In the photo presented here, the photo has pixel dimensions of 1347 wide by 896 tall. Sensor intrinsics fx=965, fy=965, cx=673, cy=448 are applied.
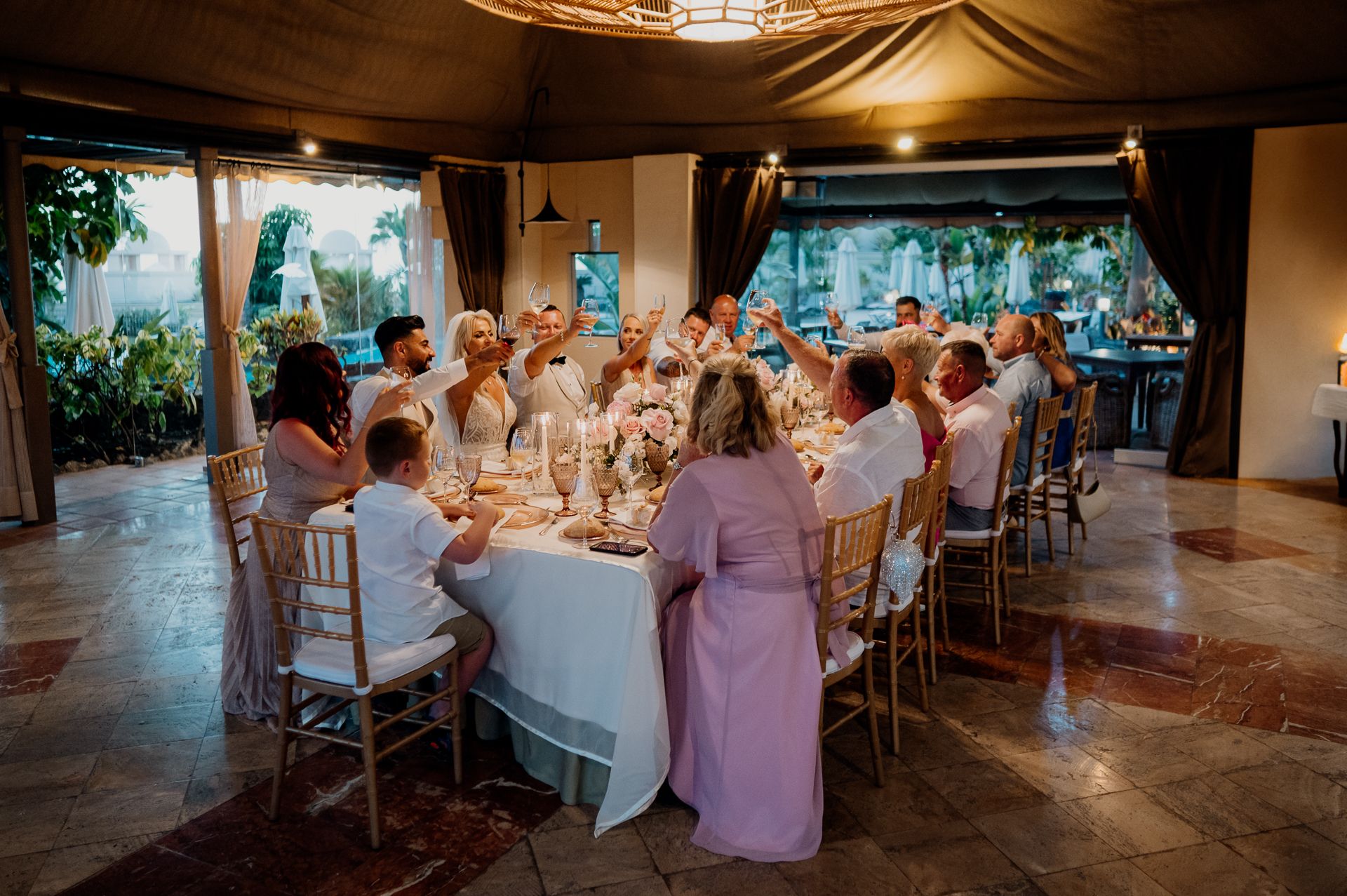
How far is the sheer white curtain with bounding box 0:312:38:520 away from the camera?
646 centimetres

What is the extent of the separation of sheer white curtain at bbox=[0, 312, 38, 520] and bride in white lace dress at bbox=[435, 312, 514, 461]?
12.2 ft

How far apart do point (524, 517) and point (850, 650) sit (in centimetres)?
120

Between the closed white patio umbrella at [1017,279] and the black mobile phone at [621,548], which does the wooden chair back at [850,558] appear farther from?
the closed white patio umbrella at [1017,279]

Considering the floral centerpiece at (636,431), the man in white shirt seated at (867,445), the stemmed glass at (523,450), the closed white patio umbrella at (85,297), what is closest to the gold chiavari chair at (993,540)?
the man in white shirt seated at (867,445)

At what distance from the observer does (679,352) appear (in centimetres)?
531

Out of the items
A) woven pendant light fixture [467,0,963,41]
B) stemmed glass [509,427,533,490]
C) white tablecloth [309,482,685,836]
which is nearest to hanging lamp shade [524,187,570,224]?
woven pendant light fixture [467,0,963,41]

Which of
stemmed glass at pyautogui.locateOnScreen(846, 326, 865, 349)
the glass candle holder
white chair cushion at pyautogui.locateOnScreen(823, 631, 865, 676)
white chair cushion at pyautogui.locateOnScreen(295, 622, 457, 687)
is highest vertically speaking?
stemmed glass at pyautogui.locateOnScreen(846, 326, 865, 349)

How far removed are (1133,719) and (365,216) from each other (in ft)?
26.7

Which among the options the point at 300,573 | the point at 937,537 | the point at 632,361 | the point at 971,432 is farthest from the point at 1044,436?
the point at 300,573

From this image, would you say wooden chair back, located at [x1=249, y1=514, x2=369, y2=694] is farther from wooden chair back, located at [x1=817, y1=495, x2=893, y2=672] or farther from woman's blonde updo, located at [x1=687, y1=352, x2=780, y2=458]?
wooden chair back, located at [x1=817, y1=495, x2=893, y2=672]

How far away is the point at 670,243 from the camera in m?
9.08

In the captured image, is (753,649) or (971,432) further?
(971,432)

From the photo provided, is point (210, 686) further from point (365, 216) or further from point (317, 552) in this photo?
point (365, 216)

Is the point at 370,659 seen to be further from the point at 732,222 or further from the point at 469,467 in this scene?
→ the point at 732,222
